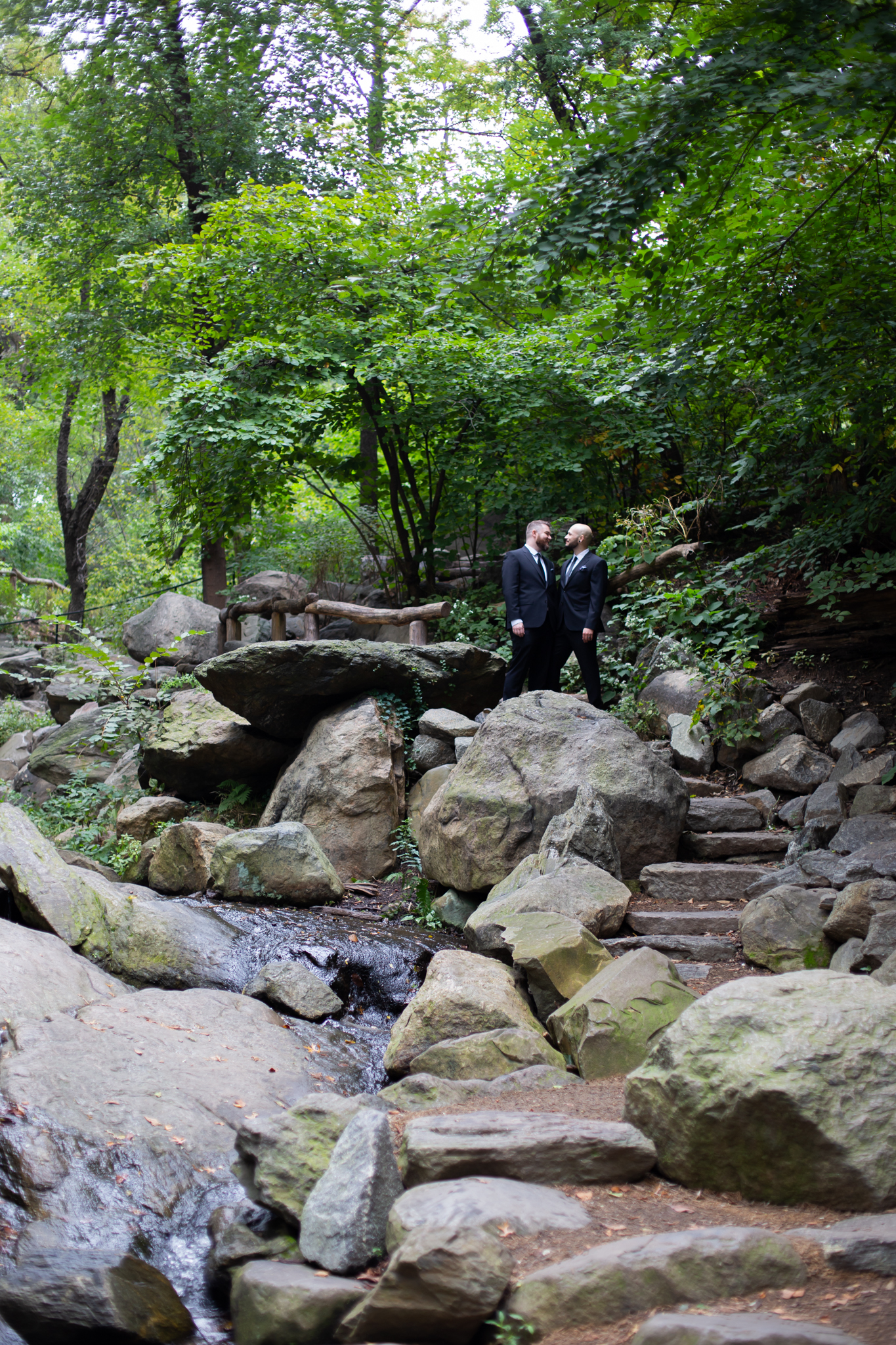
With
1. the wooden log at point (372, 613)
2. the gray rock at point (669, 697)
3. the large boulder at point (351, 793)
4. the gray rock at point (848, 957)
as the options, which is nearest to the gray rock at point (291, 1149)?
the gray rock at point (848, 957)

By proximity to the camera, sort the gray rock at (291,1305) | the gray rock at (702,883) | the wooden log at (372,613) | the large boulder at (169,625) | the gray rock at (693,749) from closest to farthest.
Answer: the gray rock at (291,1305) < the gray rock at (702,883) < the gray rock at (693,749) < the wooden log at (372,613) < the large boulder at (169,625)

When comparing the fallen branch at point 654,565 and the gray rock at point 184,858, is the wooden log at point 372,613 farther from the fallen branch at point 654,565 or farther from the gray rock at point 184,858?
the gray rock at point 184,858

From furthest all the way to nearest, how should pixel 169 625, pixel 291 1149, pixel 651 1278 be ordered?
pixel 169 625 → pixel 291 1149 → pixel 651 1278

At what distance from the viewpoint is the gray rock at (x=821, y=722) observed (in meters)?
8.09

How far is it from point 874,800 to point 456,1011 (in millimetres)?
3460

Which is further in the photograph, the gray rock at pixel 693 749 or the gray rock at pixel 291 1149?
the gray rock at pixel 693 749

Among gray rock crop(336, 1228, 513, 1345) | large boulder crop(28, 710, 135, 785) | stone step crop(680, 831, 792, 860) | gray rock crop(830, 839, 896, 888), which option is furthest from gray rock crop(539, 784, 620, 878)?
large boulder crop(28, 710, 135, 785)

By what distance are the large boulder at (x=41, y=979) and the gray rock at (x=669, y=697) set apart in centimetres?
550

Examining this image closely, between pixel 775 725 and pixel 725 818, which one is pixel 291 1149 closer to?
pixel 725 818

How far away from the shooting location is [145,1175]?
13.1 feet

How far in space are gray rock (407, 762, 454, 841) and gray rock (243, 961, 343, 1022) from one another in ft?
8.49

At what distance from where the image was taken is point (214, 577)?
51.0ft

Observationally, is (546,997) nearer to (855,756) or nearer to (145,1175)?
(145,1175)

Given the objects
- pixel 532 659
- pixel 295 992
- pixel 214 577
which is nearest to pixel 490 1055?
pixel 295 992
